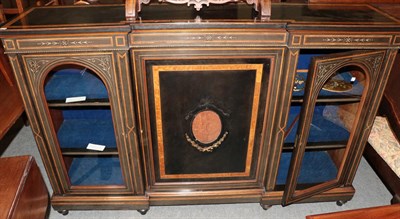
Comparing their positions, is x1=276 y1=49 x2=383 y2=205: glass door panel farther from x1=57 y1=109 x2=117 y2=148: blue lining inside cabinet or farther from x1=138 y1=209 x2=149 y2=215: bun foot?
x1=57 y1=109 x2=117 y2=148: blue lining inside cabinet

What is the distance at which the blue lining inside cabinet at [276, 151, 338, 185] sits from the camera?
2.33 m

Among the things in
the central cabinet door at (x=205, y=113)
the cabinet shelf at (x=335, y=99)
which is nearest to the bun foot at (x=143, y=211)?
the central cabinet door at (x=205, y=113)

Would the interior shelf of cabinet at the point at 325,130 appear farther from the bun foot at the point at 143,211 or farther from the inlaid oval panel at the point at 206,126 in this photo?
the bun foot at the point at 143,211

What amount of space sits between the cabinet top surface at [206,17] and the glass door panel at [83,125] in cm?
41

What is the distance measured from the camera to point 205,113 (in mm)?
1977

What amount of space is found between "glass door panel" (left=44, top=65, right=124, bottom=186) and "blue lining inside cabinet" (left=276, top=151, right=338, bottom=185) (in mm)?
1214

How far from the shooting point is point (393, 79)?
7.95 feet

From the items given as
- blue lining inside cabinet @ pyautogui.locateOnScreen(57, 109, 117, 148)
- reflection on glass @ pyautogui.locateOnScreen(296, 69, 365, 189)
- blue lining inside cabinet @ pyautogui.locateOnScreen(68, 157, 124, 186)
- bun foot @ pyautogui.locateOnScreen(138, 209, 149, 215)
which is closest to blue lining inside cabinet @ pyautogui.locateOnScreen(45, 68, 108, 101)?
blue lining inside cabinet @ pyautogui.locateOnScreen(57, 109, 117, 148)

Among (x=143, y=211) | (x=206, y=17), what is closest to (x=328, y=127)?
(x=206, y=17)

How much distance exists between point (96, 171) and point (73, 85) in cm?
69

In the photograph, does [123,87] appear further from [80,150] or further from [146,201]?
[146,201]

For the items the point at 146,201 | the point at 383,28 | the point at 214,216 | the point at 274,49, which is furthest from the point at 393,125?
the point at 146,201

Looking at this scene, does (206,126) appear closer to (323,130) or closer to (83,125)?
(323,130)

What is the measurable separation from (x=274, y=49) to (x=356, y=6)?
777mm
